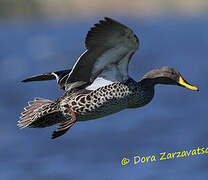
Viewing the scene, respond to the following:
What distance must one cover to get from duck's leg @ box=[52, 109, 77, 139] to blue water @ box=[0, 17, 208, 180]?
4.88 m

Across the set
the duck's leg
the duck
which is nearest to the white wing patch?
the duck

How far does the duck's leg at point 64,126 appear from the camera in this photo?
255 inches

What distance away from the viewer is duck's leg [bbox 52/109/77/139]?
6484 mm

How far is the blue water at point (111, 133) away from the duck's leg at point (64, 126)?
4.88 m

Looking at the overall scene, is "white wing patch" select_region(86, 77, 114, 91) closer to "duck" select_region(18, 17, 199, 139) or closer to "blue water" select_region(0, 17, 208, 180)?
"duck" select_region(18, 17, 199, 139)

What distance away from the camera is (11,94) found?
60.4 feet

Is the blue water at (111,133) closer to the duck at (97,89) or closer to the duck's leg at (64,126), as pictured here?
the duck at (97,89)

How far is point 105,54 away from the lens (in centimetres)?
662

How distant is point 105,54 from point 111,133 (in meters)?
7.83

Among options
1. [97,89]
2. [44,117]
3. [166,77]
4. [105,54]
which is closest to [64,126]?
[44,117]

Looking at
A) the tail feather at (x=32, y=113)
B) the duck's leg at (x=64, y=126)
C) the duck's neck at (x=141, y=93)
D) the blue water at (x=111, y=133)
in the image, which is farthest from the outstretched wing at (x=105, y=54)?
the blue water at (x=111, y=133)

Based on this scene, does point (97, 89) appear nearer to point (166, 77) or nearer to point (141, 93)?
point (141, 93)

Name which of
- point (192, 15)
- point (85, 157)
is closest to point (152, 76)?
point (85, 157)

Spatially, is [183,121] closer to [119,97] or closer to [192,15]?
[119,97]
